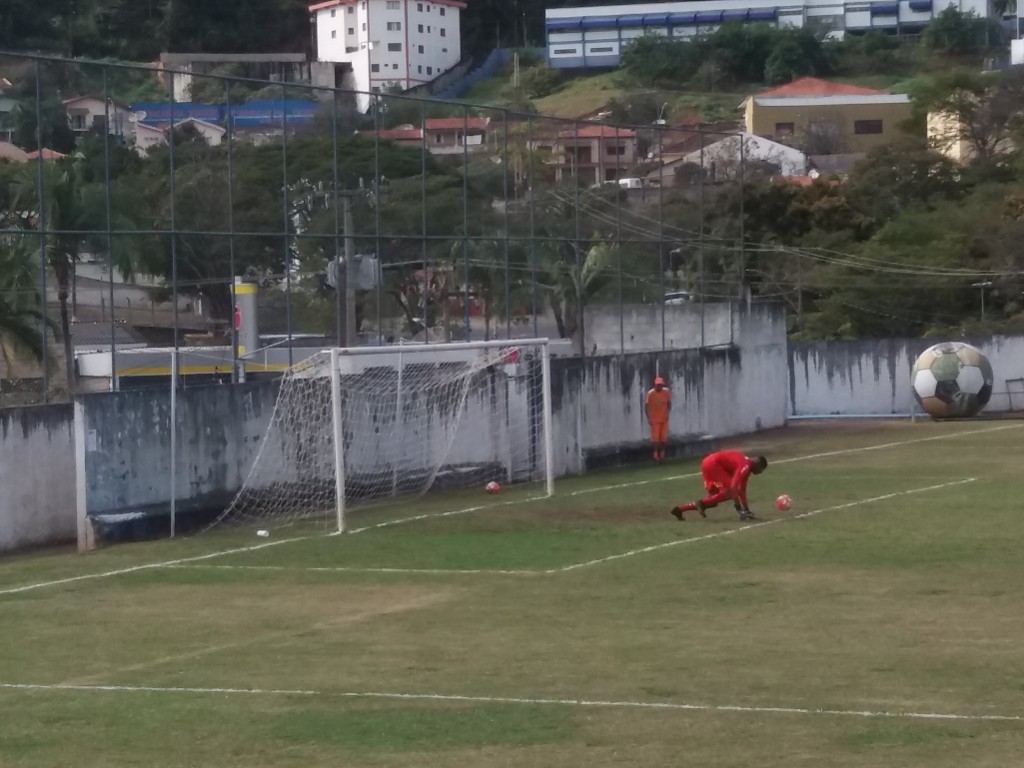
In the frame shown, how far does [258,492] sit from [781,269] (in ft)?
144

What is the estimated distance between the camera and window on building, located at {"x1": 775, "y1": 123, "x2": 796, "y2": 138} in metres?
106

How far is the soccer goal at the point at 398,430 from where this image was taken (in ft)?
75.4

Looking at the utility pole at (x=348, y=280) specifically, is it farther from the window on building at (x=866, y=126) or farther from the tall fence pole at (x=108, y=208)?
the window on building at (x=866, y=126)

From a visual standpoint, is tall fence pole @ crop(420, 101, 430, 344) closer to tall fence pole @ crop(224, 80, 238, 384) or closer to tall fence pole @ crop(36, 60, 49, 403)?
tall fence pole @ crop(224, 80, 238, 384)

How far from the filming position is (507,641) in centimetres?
1274

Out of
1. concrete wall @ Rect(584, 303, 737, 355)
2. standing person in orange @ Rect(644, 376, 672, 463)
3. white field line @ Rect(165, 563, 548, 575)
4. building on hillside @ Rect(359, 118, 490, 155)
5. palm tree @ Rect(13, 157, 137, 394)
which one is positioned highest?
building on hillside @ Rect(359, 118, 490, 155)

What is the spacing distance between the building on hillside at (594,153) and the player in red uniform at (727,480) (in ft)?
40.6

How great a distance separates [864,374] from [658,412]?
633 inches

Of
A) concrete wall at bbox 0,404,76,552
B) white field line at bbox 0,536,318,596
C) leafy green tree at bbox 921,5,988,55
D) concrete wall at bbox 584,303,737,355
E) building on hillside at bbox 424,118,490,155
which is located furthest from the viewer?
leafy green tree at bbox 921,5,988,55

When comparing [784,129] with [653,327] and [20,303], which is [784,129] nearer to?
[653,327]

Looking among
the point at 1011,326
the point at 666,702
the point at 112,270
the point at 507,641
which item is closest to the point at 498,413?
the point at 112,270

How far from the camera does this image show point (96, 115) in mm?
21750

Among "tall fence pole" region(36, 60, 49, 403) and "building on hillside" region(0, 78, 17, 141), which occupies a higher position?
"building on hillside" region(0, 78, 17, 141)

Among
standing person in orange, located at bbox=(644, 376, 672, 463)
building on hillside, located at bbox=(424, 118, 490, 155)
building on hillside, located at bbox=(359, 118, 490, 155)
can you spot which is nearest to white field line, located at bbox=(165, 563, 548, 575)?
building on hillside, located at bbox=(359, 118, 490, 155)
